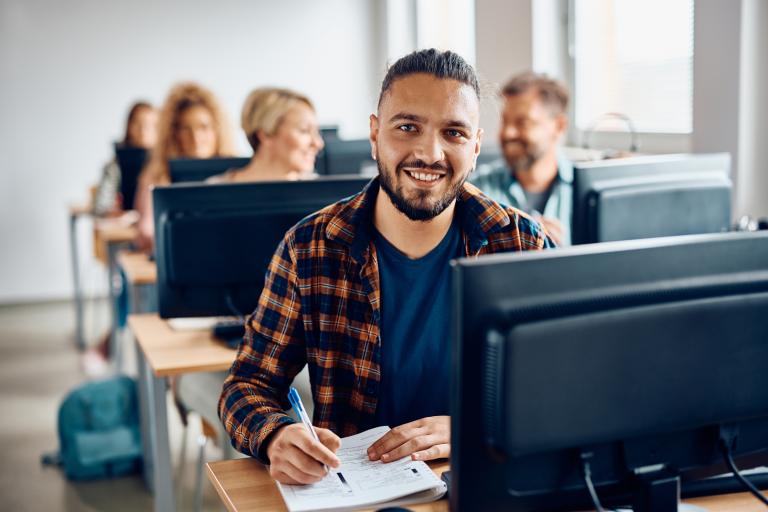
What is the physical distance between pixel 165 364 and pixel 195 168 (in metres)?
1.34

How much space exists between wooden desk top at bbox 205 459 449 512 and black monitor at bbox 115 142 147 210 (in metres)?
3.68

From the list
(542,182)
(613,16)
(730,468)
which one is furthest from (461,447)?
(613,16)

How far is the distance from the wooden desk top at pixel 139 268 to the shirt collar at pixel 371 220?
155cm

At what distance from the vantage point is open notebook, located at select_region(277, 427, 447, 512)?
1165mm

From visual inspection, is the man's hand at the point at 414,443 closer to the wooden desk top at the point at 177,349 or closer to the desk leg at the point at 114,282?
the wooden desk top at the point at 177,349

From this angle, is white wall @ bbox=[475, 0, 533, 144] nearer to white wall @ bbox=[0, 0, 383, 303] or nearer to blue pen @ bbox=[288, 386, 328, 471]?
white wall @ bbox=[0, 0, 383, 303]

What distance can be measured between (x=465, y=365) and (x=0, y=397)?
383 centimetres

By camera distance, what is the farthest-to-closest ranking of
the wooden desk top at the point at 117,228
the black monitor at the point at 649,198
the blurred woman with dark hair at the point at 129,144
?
the blurred woman with dark hair at the point at 129,144 → the wooden desk top at the point at 117,228 → the black monitor at the point at 649,198

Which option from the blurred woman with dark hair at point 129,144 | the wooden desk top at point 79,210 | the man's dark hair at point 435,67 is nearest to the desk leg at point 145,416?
the man's dark hair at point 435,67

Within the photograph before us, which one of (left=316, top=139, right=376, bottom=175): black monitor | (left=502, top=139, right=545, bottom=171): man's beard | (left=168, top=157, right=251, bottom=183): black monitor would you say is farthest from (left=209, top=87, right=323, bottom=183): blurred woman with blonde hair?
(left=502, top=139, right=545, bottom=171): man's beard

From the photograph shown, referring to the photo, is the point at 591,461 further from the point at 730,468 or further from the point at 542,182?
the point at 542,182

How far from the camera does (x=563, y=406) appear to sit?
90 centimetres

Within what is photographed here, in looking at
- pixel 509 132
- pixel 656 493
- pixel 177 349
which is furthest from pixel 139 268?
pixel 656 493

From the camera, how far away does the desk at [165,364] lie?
212cm
